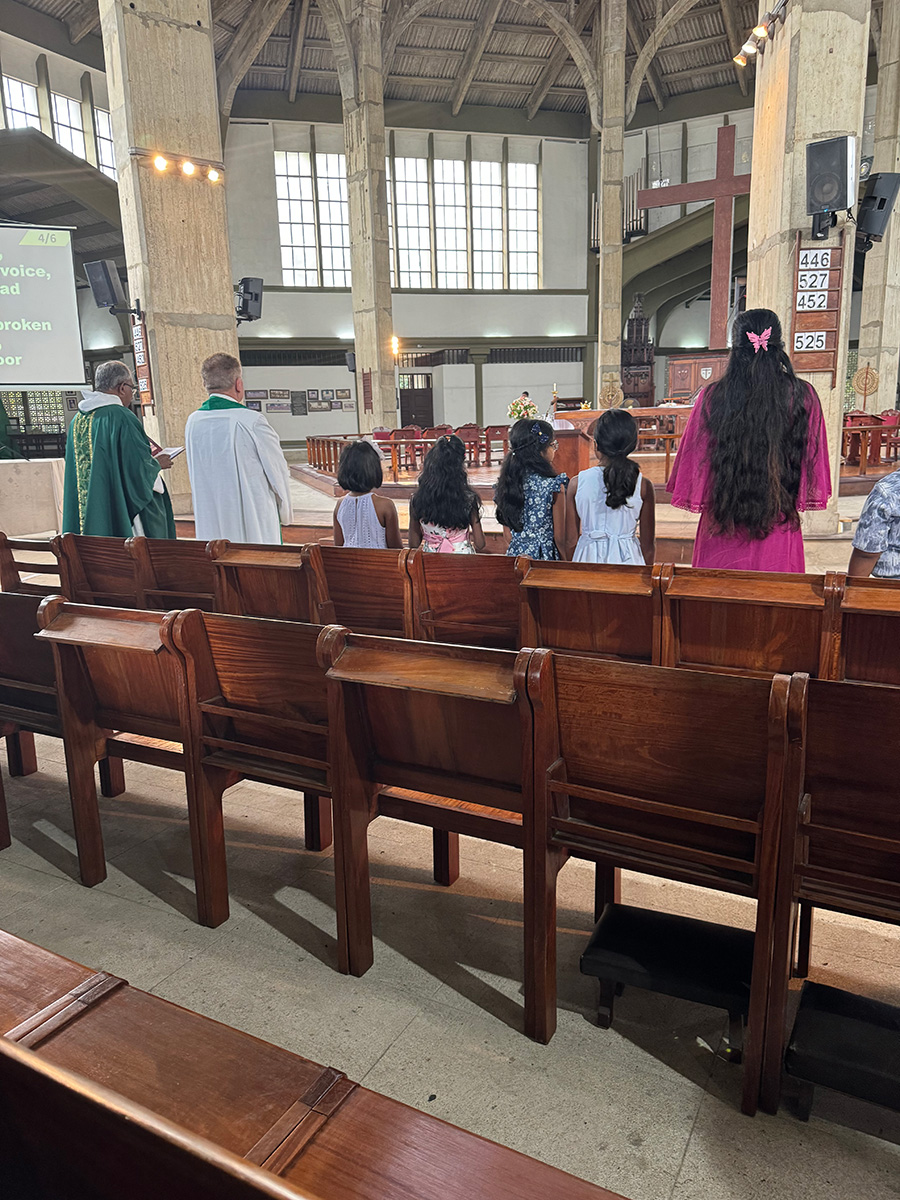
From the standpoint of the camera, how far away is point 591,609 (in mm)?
2490

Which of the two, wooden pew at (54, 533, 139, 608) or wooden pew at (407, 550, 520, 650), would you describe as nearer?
wooden pew at (407, 550, 520, 650)

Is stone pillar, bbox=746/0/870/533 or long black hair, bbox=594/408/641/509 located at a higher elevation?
stone pillar, bbox=746/0/870/533

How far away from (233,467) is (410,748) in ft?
7.60

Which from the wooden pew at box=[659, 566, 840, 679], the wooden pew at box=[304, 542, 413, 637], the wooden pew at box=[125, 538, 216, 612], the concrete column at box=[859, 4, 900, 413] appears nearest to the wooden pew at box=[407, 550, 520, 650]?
the wooden pew at box=[304, 542, 413, 637]

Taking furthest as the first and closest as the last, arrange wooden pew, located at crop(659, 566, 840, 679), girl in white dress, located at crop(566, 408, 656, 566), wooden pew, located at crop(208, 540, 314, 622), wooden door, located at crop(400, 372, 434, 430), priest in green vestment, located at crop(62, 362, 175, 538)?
wooden door, located at crop(400, 372, 434, 430)
priest in green vestment, located at crop(62, 362, 175, 538)
girl in white dress, located at crop(566, 408, 656, 566)
wooden pew, located at crop(208, 540, 314, 622)
wooden pew, located at crop(659, 566, 840, 679)

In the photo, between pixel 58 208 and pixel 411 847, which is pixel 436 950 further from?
pixel 58 208

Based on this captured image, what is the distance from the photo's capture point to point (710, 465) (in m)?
2.72

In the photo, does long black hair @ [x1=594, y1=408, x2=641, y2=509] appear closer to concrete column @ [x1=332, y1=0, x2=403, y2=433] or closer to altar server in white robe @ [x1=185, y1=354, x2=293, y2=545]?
altar server in white robe @ [x1=185, y1=354, x2=293, y2=545]

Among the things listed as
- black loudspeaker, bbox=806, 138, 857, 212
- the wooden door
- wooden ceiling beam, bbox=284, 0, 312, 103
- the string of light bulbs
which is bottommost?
the wooden door

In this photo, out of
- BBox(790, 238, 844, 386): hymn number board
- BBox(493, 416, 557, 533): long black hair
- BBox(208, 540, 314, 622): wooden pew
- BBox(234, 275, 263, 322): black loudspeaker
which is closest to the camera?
BBox(208, 540, 314, 622): wooden pew

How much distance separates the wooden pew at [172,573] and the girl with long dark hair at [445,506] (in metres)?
0.86

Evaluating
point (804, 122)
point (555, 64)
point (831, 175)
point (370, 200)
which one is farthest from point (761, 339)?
point (555, 64)

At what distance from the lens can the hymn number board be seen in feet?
19.8

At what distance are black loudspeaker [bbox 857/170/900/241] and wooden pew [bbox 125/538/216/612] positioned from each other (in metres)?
6.59
